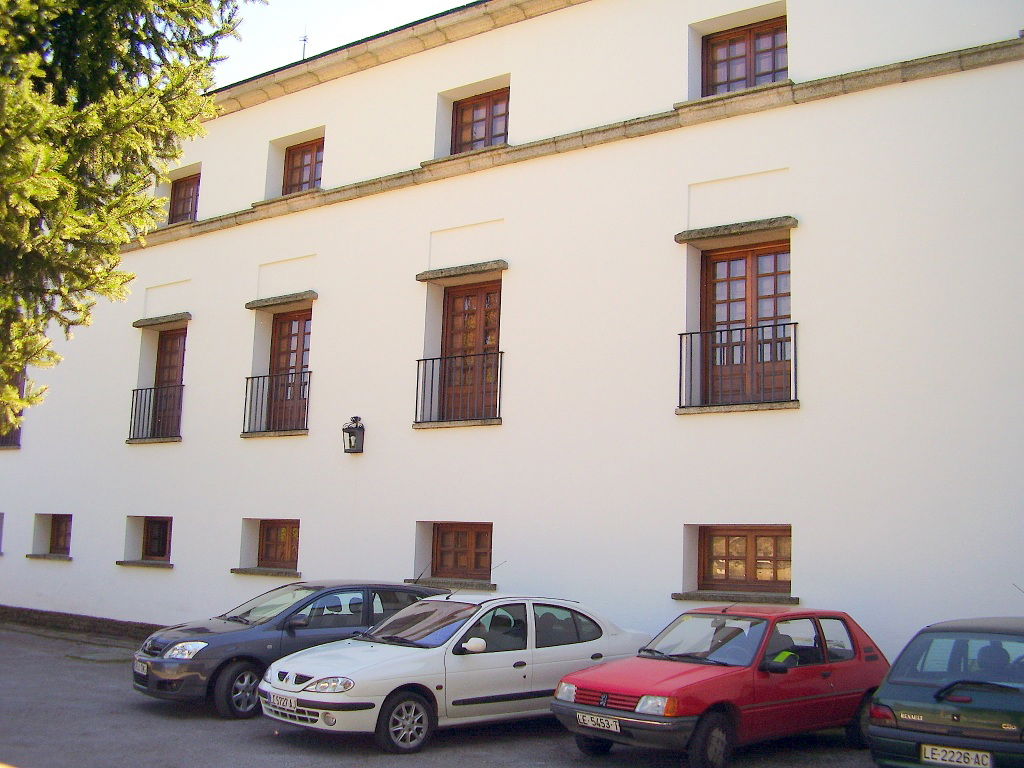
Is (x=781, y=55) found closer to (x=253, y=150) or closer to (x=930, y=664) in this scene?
(x=930, y=664)

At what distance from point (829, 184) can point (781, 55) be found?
6.91 ft

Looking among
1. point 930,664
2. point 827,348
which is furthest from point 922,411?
point 930,664

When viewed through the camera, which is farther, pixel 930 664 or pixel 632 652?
pixel 632 652

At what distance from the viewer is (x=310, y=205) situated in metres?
17.3

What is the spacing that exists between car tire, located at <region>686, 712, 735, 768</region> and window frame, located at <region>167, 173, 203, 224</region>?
575 inches

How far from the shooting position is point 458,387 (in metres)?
15.3

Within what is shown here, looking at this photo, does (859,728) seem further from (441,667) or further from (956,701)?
(441,667)

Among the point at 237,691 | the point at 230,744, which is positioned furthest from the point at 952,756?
the point at 237,691

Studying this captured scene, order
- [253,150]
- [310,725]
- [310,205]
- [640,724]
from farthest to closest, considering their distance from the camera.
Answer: [253,150] < [310,205] < [310,725] < [640,724]

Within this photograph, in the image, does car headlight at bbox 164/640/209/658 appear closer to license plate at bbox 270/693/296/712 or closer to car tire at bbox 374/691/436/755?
license plate at bbox 270/693/296/712

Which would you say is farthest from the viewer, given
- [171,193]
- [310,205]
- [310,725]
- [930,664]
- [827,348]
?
[171,193]

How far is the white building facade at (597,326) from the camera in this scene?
11.4m

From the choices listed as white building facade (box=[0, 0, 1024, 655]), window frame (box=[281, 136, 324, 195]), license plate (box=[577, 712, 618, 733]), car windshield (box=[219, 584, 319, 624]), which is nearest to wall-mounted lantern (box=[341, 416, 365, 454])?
white building facade (box=[0, 0, 1024, 655])

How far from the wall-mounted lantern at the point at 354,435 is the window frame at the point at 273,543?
1.84m
